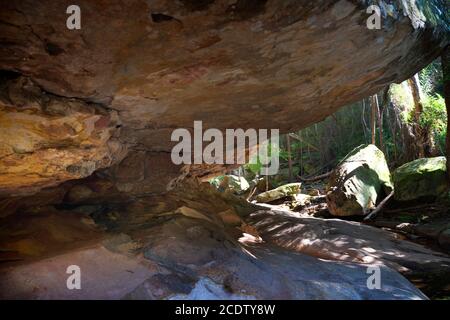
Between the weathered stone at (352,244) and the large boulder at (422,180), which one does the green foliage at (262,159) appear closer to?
the large boulder at (422,180)

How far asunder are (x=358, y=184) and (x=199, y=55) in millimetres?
7412

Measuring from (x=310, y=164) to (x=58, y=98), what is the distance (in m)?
17.4

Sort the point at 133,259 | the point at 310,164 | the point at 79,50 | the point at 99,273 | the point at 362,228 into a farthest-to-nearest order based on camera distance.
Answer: the point at 310,164
the point at 362,228
the point at 133,259
the point at 99,273
the point at 79,50

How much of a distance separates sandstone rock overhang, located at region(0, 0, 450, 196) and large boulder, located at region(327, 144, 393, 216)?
4106 millimetres

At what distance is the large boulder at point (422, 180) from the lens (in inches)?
337

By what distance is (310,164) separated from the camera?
1961 cm

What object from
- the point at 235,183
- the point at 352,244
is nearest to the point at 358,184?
the point at 352,244

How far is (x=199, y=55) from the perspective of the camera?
362 cm

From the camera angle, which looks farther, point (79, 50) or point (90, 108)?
point (90, 108)

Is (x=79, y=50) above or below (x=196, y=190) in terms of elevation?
above

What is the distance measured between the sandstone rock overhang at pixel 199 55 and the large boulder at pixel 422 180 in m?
3.87

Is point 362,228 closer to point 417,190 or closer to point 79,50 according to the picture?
point 417,190

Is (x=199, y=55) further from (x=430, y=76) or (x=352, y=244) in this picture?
(x=430, y=76)

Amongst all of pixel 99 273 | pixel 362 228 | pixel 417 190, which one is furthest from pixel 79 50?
pixel 417 190
